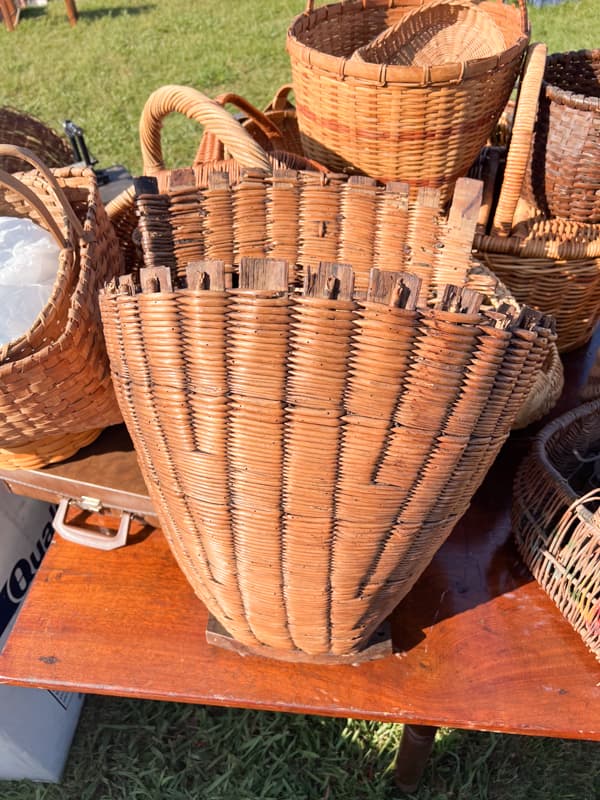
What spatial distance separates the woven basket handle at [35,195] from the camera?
2.33 ft

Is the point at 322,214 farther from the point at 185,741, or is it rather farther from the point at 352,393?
the point at 185,741

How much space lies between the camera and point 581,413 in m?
0.86

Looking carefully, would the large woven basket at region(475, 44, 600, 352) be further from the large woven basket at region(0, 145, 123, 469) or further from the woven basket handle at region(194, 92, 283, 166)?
the large woven basket at region(0, 145, 123, 469)

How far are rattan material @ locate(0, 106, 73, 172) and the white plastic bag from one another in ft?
2.36

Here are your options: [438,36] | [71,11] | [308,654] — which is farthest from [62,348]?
[71,11]

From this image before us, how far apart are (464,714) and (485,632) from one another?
4.0 inches

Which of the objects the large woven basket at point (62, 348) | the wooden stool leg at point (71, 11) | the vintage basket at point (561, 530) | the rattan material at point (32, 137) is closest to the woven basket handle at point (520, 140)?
the vintage basket at point (561, 530)

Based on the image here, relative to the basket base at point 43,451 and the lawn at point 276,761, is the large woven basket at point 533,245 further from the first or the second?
the lawn at point 276,761

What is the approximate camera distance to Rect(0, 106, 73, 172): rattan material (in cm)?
141

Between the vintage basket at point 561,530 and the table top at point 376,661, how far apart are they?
5cm

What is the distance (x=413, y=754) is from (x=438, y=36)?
117 cm

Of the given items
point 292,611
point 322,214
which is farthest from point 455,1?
point 292,611

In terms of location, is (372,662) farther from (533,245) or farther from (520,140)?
(520,140)

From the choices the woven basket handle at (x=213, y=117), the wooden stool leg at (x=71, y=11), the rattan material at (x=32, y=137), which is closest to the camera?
the woven basket handle at (x=213, y=117)
